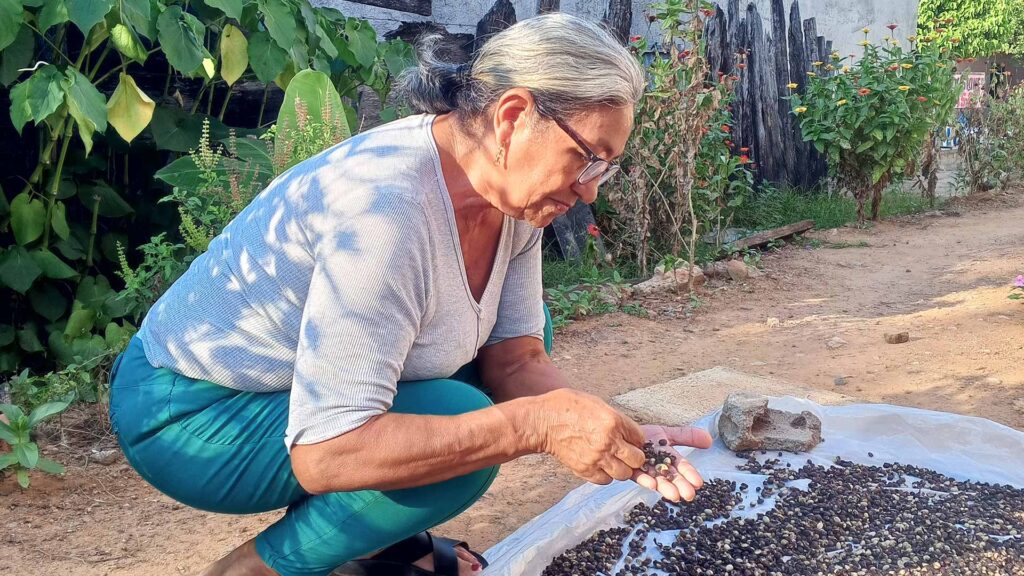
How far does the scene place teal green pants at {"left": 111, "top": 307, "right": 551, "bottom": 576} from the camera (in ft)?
5.87

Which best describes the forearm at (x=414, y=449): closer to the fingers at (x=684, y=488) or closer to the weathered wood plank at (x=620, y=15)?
the fingers at (x=684, y=488)

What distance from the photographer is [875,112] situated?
24.6 ft

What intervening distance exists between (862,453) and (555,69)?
1991mm

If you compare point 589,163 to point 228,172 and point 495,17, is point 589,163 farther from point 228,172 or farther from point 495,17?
point 495,17

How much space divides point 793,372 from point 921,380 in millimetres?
533

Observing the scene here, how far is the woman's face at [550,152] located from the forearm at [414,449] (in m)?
0.42

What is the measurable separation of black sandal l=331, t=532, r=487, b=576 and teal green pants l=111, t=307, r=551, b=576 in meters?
0.26

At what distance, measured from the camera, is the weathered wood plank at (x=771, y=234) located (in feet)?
21.2

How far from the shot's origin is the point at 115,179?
4191mm

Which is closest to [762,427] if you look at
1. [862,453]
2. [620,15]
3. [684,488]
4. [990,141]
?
[862,453]

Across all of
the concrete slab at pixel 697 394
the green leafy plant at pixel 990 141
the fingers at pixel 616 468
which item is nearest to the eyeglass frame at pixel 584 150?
the fingers at pixel 616 468

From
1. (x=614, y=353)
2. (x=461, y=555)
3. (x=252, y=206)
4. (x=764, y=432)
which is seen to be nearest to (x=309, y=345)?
(x=252, y=206)

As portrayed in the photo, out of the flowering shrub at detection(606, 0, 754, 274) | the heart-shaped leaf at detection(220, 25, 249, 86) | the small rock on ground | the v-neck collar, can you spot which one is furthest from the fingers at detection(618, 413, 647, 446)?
the flowering shrub at detection(606, 0, 754, 274)

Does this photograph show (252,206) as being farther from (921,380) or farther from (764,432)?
(921,380)
